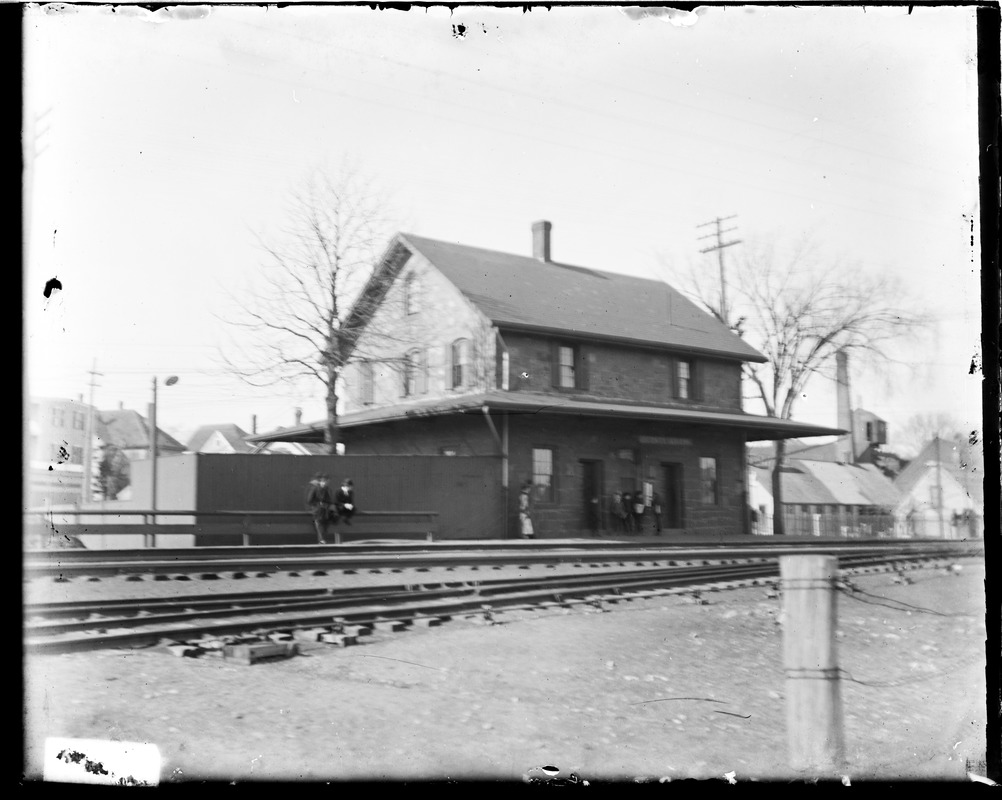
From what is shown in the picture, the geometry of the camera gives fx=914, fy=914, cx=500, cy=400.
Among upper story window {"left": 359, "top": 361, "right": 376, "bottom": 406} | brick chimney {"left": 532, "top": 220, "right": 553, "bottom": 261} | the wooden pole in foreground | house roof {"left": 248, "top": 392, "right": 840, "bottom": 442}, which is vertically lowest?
the wooden pole in foreground

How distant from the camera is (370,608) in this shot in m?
8.59

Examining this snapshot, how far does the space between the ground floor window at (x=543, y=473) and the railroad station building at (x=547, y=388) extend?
4 centimetres

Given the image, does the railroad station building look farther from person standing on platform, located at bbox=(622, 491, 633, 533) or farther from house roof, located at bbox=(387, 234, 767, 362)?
person standing on platform, located at bbox=(622, 491, 633, 533)

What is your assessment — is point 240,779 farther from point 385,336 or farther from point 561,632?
point 385,336

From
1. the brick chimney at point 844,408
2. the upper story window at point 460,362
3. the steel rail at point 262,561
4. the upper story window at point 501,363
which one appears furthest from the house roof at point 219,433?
the steel rail at point 262,561

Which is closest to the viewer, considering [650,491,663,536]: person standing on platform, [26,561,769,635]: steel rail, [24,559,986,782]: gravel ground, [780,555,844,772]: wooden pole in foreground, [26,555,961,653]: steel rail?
[780,555,844,772]: wooden pole in foreground

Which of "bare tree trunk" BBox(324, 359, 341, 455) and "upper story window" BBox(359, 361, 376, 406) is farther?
"upper story window" BBox(359, 361, 376, 406)

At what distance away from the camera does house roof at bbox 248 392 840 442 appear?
2234cm

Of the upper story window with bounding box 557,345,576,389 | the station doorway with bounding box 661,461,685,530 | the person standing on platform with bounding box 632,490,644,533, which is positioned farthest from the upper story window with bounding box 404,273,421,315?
the station doorway with bounding box 661,461,685,530

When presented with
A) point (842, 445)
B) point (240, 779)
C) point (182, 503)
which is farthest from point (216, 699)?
point (842, 445)

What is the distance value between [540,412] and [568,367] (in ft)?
9.58

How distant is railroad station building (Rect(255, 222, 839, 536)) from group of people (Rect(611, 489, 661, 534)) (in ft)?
0.83

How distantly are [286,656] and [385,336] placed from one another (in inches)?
648

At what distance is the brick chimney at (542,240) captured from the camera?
1040 inches
